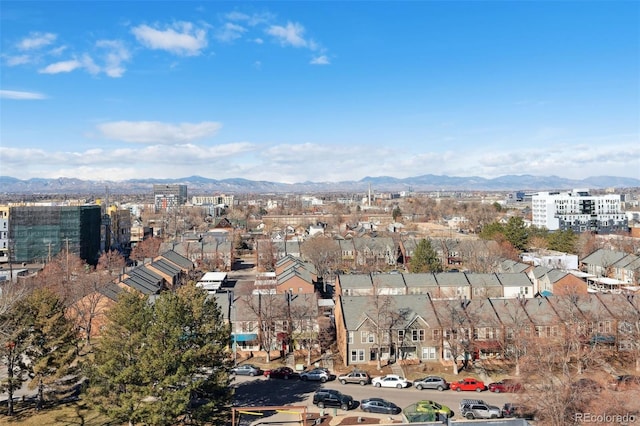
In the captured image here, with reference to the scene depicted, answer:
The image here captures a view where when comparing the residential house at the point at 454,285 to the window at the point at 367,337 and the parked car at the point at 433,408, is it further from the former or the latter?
the parked car at the point at 433,408

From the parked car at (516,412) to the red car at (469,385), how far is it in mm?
2469

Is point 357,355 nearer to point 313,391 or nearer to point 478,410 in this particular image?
point 313,391

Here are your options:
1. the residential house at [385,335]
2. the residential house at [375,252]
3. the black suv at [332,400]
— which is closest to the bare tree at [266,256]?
the residential house at [375,252]

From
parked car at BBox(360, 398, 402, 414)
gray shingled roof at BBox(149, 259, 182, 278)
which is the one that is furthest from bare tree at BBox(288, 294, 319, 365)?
gray shingled roof at BBox(149, 259, 182, 278)

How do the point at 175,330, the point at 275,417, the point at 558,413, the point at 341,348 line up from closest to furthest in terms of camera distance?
the point at 558,413
the point at 175,330
the point at 275,417
the point at 341,348

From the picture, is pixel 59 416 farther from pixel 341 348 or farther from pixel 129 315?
pixel 341 348

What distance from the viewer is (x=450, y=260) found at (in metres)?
61.3

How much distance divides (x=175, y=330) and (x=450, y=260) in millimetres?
48722

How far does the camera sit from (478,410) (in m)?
20.4

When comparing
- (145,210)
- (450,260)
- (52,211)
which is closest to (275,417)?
(450,260)

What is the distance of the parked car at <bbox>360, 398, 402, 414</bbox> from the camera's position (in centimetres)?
2092

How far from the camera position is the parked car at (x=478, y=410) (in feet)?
66.2

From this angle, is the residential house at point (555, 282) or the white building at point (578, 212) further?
the white building at point (578, 212)

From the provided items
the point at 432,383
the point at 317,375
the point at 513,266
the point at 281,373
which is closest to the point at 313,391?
the point at 317,375
